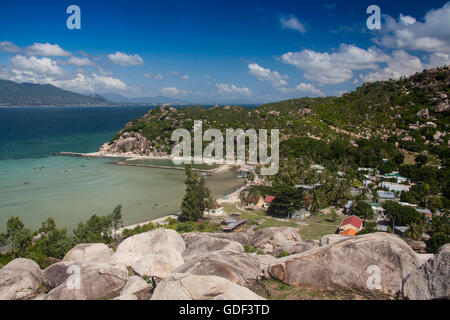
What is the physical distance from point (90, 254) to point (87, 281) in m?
6.00

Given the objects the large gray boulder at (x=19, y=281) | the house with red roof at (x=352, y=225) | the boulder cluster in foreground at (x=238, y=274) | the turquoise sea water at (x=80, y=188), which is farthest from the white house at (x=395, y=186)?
the large gray boulder at (x=19, y=281)

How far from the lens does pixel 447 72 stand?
96.6m

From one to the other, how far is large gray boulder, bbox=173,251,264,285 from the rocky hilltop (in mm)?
71546

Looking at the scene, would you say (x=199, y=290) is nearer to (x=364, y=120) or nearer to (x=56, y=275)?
(x=56, y=275)

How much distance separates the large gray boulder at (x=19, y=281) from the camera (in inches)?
576

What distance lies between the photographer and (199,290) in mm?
11102

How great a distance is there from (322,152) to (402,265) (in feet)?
202

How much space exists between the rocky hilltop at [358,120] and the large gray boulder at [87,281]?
7483 centimetres

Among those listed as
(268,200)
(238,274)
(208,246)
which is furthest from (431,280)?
(268,200)

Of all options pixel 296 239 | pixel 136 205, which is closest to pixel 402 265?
pixel 296 239

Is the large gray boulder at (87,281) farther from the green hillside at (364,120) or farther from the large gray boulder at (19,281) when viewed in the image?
the green hillside at (364,120)

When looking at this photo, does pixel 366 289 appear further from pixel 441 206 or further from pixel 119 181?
pixel 119 181

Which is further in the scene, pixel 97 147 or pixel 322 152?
pixel 97 147
